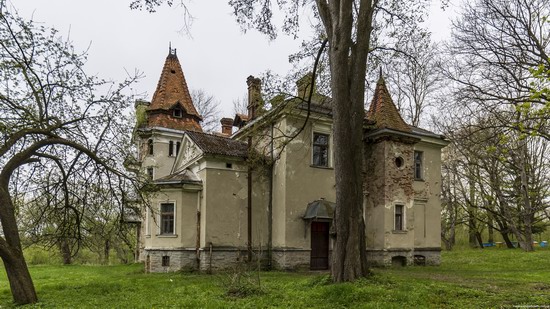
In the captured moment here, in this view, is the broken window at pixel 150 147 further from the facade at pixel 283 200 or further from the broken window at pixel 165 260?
the broken window at pixel 165 260

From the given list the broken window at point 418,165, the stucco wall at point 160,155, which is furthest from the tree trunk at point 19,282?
the broken window at point 418,165

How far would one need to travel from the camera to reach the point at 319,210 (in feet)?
56.1

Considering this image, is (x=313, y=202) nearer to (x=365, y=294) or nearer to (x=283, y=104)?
(x=283, y=104)

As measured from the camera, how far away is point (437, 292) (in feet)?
30.1

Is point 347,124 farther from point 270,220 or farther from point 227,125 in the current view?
point 227,125

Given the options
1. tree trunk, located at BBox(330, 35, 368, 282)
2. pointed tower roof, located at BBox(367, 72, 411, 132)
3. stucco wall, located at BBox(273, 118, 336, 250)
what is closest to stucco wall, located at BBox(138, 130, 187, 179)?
stucco wall, located at BBox(273, 118, 336, 250)

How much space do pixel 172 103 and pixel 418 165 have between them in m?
16.4

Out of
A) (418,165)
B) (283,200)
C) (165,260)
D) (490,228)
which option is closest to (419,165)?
(418,165)

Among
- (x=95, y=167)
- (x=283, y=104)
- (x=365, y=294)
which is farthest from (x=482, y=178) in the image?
(x=95, y=167)

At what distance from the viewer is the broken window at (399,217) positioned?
A: 18438 millimetres

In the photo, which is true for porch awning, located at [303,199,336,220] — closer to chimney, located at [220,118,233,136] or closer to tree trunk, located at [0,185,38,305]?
tree trunk, located at [0,185,38,305]

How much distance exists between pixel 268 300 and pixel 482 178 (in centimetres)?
2410

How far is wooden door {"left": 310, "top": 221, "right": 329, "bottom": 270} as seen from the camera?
17.9 m

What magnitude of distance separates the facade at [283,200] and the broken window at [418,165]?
1195mm
